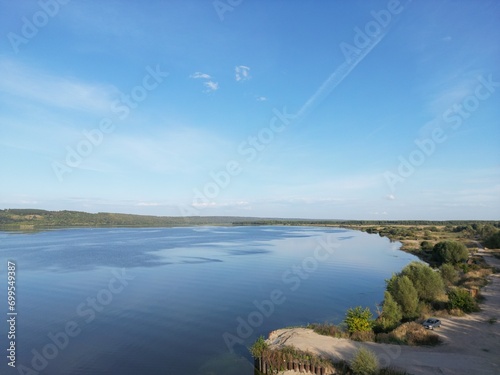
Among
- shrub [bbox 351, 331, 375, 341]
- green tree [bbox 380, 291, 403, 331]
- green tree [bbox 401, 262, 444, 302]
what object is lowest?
shrub [bbox 351, 331, 375, 341]

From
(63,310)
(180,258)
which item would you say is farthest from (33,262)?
(63,310)

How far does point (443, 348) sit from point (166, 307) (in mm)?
25195

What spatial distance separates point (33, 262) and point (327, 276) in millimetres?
54675

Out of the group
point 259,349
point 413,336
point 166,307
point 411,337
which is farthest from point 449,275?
point 166,307

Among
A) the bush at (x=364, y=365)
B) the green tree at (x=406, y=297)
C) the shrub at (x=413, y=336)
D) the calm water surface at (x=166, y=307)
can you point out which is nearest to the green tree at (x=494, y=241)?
the calm water surface at (x=166, y=307)

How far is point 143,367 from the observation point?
2070 centimetres

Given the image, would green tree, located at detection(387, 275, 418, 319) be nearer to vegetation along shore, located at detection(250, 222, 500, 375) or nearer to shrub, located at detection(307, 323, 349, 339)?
vegetation along shore, located at detection(250, 222, 500, 375)

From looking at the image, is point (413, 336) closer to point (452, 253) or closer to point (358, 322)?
point (358, 322)

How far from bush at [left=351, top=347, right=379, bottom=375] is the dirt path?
198 cm

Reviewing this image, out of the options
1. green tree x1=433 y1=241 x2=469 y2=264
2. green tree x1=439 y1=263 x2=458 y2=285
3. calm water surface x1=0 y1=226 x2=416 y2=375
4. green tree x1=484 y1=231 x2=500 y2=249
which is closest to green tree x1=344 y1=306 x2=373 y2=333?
calm water surface x1=0 y1=226 x2=416 y2=375

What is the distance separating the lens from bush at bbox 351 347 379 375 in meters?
16.7

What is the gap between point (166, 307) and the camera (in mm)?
34250

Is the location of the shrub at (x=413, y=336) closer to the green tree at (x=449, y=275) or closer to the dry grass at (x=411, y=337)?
the dry grass at (x=411, y=337)

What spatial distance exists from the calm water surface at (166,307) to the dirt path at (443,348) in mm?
4351
